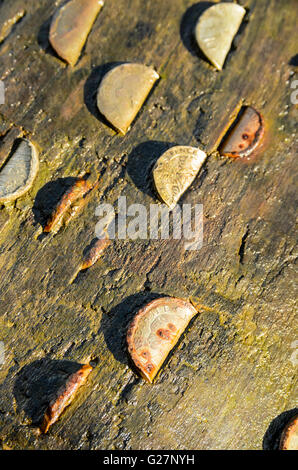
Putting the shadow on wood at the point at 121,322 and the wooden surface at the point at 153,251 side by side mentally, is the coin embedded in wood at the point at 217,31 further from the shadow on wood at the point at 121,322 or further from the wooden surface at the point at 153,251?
the shadow on wood at the point at 121,322

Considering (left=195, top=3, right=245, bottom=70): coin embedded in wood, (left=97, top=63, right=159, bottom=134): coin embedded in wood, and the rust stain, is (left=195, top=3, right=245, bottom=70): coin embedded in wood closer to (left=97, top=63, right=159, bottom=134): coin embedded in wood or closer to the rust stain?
(left=97, top=63, right=159, bottom=134): coin embedded in wood

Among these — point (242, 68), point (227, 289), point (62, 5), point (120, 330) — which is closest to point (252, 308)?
point (227, 289)

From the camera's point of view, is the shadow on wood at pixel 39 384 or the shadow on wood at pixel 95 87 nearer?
the shadow on wood at pixel 39 384

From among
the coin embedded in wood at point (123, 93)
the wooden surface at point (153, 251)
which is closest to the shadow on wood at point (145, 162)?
the wooden surface at point (153, 251)
